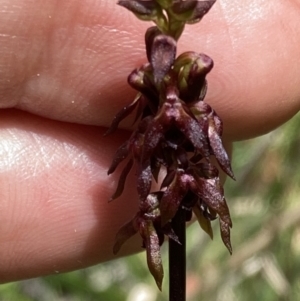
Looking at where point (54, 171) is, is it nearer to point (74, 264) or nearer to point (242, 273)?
point (74, 264)

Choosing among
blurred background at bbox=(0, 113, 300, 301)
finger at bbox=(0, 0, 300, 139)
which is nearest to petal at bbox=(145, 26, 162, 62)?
finger at bbox=(0, 0, 300, 139)

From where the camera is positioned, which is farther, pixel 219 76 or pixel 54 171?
pixel 54 171

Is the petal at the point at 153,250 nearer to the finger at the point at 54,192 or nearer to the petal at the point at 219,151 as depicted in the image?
the petal at the point at 219,151

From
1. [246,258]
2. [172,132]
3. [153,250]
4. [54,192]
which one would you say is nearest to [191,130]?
[172,132]

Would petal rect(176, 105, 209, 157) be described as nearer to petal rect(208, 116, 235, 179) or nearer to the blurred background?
petal rect(208, 116, 235, 179)

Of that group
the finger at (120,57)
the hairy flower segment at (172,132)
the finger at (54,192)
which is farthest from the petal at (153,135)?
the finger at (54,192)

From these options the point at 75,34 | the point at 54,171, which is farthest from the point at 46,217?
the point at 75,34

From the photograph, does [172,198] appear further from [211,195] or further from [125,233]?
[125,233]
